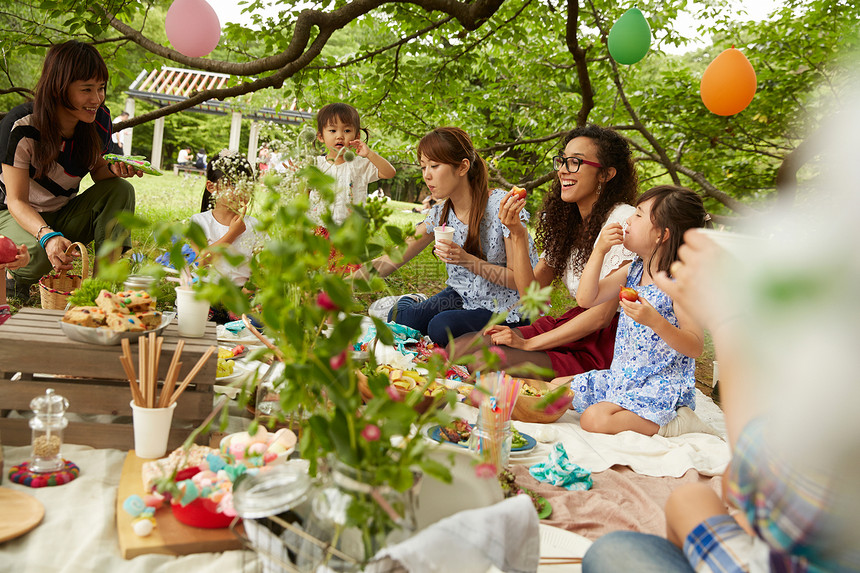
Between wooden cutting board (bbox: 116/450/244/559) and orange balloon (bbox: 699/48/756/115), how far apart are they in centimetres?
465

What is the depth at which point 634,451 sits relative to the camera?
236cm

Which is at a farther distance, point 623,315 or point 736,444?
point 623,315

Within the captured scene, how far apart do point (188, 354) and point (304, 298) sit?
763mm

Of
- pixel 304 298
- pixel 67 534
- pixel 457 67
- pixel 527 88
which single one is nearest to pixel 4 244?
pixel 67 534

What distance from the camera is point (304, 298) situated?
46.3 inches

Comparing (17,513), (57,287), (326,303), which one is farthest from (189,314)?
(57,287)

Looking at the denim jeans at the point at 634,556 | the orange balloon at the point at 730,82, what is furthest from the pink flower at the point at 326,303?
the orange balloon at the point at 730,82

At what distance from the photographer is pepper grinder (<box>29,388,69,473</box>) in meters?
1.48

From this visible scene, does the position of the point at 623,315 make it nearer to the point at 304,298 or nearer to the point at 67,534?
the point at 304,298

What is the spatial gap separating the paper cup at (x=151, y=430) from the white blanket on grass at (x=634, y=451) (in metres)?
1.13

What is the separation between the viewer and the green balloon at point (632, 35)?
4.46 metres

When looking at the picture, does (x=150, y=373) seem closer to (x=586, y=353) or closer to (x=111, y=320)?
(x=111, y=320)

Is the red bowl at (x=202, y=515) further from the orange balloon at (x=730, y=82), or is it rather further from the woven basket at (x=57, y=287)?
the orange balloon at (x=730, y=82)

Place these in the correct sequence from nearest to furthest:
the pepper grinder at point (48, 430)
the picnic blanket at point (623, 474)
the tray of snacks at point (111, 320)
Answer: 1. the pepper grinder at point (48, 430)
2. the tray of snacks at point (111, 320)
3. the picnic blanket at point (623, 474)
